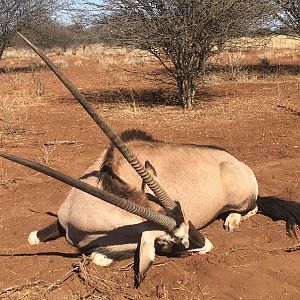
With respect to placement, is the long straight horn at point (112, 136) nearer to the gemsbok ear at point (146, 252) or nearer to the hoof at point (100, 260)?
the gemsbok ear at point (146, 252)

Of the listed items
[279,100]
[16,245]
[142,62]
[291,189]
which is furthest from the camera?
[142,62]

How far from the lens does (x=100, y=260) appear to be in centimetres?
381

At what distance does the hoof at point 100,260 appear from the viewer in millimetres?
3805

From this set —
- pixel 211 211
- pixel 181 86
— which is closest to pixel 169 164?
pixel 211 211

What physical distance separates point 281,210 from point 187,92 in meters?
7.16

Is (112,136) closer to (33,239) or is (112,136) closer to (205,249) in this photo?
(205,249)

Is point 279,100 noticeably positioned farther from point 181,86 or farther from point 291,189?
point 291,189

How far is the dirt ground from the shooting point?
3482 mm

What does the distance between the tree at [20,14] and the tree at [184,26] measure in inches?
452

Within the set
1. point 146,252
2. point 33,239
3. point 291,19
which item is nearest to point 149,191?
point 146,252

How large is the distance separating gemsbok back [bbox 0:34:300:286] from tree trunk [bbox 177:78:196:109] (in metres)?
6.59

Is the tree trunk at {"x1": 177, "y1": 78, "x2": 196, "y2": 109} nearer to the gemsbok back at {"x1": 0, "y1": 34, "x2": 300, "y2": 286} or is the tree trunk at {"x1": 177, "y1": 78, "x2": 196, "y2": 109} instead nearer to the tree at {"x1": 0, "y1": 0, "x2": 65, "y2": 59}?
the gemsbok back at {"x1": 0, "y1": 34, "x2": 300, "y2": 286}

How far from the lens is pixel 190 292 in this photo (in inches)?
133

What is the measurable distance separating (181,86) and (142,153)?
24.4 ft
